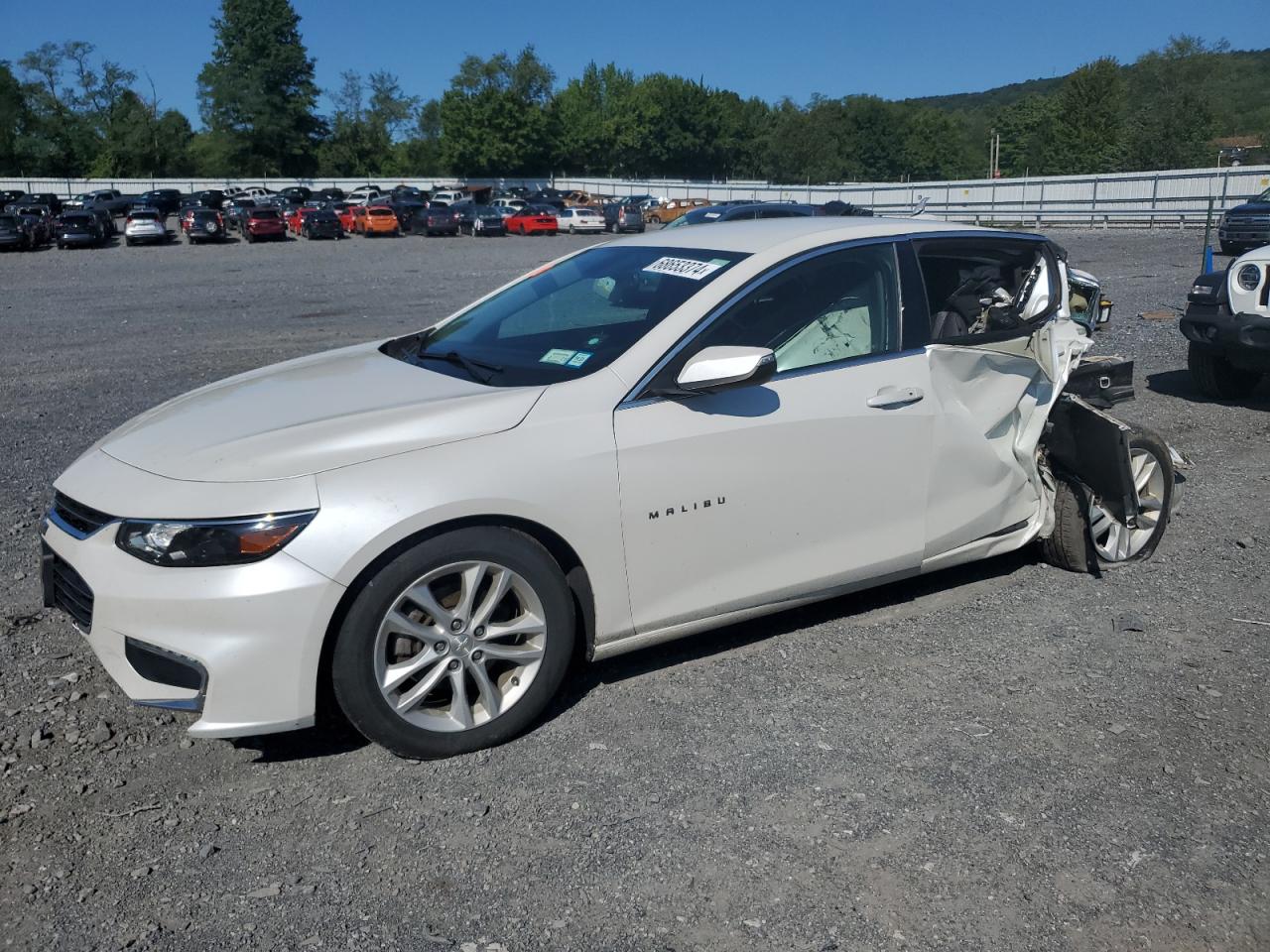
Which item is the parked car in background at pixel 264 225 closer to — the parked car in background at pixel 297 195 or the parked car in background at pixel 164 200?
the parked car in background at pixel 297 195

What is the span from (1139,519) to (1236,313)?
12.4ft

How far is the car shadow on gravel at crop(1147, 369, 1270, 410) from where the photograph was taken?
29.8ft

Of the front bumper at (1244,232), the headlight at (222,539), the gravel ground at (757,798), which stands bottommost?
the front bumper at (1244,232)

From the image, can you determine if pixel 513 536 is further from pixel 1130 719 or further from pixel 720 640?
pixel 1130 719

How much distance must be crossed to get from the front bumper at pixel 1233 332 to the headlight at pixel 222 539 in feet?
23.9

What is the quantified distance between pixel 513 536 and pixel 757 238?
169 cm

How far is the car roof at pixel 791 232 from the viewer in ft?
14.5

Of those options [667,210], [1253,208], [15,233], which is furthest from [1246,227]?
[15,233]

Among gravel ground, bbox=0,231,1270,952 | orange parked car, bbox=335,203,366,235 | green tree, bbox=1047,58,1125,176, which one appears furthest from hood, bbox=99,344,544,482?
Result: green tree, bbox=1047,58,1125,176

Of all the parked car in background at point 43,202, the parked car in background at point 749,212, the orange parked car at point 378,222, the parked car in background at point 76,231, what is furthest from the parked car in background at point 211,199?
the parked car in background at point 749,212

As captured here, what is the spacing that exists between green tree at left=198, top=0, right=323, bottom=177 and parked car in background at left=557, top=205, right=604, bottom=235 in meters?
64.7

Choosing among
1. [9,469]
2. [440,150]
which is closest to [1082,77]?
[440,150]

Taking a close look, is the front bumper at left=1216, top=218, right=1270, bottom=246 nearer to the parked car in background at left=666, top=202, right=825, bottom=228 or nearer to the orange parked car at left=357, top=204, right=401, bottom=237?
the parked car in background at left=666, top=202, right=825, bottom=228

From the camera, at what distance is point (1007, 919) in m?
2.84
